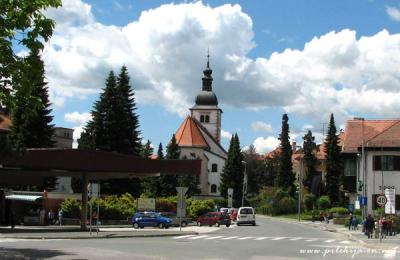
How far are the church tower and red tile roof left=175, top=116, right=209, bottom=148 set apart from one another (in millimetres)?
10753

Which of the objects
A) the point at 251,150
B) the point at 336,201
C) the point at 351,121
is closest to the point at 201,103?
the point at 251,150

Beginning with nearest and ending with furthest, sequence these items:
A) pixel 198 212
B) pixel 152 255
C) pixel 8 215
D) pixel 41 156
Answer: pixel 152 255 < pixel 41 156 < pixel 8 215 < pixel 198 212

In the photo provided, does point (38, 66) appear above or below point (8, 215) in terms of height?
above

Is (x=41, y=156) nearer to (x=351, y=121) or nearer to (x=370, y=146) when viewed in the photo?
(x=370, y=146)

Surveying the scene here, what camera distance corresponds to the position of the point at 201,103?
485 feet

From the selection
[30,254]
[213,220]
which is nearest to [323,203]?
[213,220]

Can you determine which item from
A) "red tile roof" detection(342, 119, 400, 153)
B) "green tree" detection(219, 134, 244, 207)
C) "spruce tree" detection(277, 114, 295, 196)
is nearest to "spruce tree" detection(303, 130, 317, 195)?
"spruce tree" detection(277, 114, 295, 196)

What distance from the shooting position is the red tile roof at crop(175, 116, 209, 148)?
13310cm

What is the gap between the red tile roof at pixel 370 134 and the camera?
6216 centimetres

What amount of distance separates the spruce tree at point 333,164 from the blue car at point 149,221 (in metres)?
52.8

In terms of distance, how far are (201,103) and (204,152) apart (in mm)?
17070

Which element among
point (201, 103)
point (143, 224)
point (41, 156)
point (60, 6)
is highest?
point (201, 103)

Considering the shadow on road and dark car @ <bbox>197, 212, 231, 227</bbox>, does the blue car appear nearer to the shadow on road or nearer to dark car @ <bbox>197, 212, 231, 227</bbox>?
dark car @ <bbox>197, 212, 231, 227</bbox>

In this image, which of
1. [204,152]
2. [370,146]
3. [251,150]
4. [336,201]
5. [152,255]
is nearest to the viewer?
[152,255]
